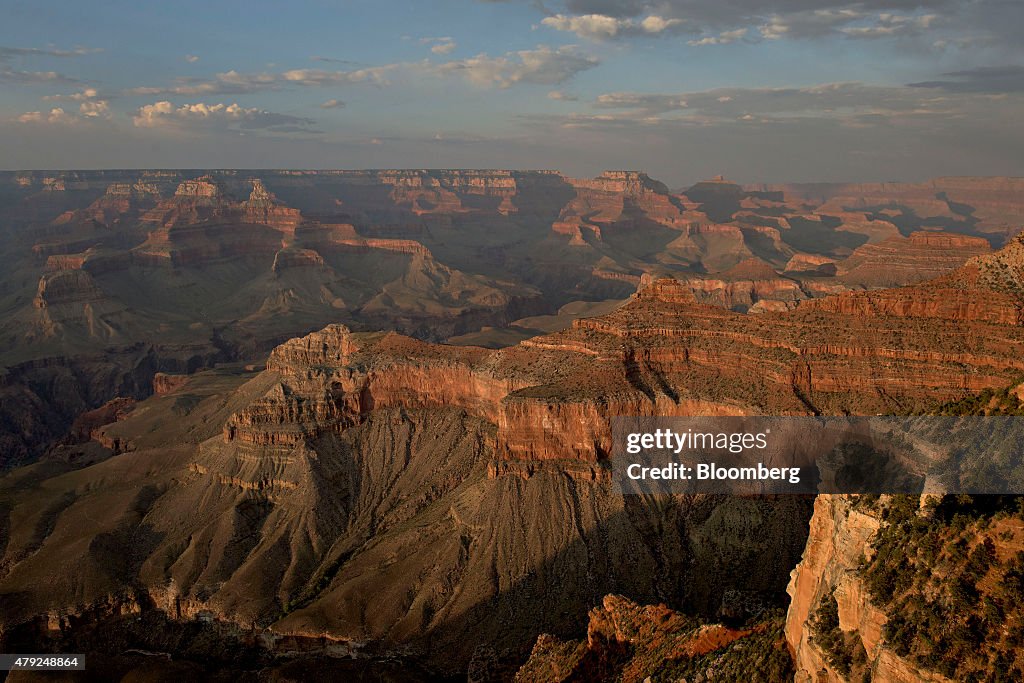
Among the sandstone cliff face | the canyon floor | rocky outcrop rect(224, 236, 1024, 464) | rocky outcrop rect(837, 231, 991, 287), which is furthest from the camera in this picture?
rocky outcrop rect(837, 231, 991, 287)

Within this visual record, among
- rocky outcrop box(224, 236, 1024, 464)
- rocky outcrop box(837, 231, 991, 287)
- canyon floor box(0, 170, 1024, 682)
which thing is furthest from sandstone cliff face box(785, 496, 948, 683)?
rocky outcrop box(837, 231, 991, 287)

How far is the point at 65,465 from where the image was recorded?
104688 mm

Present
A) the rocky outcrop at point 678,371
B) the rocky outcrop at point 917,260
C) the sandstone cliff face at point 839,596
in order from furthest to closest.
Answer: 1. the rocky outcrop at point 917,260
2. the rocky outcrop at point 678,371
3. the sandstone cliff face at point 839,596

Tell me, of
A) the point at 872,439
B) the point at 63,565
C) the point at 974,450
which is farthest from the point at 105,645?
the point at 974,450

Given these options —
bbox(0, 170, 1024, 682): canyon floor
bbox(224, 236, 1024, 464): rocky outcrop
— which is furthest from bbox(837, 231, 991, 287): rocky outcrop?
bbox(224, 236, 1024, 464): rocky outcrop

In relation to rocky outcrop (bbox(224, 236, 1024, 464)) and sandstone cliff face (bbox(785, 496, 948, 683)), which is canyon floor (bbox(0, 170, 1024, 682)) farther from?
sandstone cliff face (bbox(785, 496, 948, 683))

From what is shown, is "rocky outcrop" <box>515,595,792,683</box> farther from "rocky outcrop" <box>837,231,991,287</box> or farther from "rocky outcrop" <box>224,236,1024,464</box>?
"rocky outcrop" <box>837,231,991,287</box>

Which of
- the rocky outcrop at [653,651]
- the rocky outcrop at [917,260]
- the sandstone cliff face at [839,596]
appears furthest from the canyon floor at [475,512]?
the rocky outcrop at [917,260]

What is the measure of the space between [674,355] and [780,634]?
46.5 m

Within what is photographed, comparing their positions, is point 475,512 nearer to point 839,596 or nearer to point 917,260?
point 839,596

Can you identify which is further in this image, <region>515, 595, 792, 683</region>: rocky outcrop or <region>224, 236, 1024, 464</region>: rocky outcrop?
<region>224, 236, 1024, 464</region>: rocky outcrop

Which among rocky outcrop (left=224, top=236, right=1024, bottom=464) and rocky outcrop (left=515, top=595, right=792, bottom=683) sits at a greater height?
rocky outcrop (left=224, top=236, right=1024, bottom=464)

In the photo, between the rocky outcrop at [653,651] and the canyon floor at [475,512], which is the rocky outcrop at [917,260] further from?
the rocky outcrop at [653,651]

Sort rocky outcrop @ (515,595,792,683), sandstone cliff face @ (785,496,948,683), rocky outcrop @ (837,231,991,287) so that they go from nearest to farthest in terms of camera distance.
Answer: sandstone cliff face @ (785,496,948,683)
rocky outcrop @ (515,595,792,683)
rocky outcrop @ (837,231,991,287)
